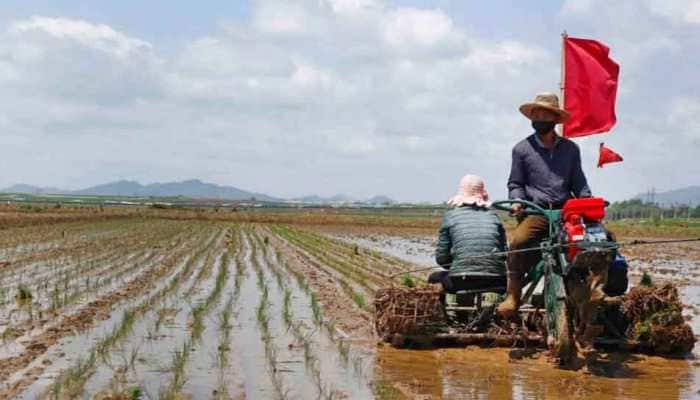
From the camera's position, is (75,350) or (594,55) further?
(594,55)

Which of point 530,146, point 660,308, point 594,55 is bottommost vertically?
point 660,308

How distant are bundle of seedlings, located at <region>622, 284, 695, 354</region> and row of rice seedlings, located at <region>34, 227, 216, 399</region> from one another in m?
3.79

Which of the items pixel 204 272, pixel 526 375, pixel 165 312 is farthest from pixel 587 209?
pixel 204 272

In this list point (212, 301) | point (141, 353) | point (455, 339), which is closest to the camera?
point (141, 353)

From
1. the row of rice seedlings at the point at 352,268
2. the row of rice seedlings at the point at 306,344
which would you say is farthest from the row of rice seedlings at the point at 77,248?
the row of rice seedlings at the point at 306,344

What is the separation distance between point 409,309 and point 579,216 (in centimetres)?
162

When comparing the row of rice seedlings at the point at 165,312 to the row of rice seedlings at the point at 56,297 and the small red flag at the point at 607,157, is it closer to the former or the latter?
the row of rice seedlings at the point at 56,297

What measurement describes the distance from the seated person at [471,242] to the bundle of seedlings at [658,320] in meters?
1.04

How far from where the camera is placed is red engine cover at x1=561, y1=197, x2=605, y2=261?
581 cm

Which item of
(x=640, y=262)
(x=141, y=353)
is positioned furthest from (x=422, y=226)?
(x=141, y=353)

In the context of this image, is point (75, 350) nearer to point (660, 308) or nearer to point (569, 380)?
point (569, 380)

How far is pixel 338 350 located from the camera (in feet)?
22.0

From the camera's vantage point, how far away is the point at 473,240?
6.89 metres

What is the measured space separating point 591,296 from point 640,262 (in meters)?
15.9
